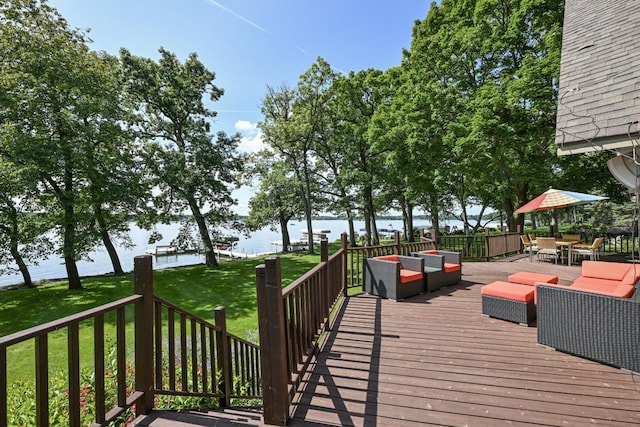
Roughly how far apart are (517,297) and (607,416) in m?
2.02

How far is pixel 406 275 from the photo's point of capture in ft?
17.9

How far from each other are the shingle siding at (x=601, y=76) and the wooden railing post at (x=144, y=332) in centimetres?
457

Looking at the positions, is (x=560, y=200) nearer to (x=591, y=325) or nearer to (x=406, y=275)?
(x=406, y=275)

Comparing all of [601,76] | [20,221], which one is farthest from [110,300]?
[601,76]

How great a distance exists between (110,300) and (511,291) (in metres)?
11.6

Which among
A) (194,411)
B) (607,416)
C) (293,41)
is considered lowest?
(607,416)

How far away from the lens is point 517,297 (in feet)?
13.5

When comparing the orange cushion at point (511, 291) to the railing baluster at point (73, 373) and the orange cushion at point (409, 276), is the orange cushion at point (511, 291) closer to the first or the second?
the orange cushion at point (409, 276)

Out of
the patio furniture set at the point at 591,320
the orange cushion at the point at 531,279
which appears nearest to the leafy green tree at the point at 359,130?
the orange cushion at the point at 531,279

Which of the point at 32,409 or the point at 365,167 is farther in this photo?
the point at 365,167

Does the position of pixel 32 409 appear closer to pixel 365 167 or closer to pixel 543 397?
→ pixel 543 397

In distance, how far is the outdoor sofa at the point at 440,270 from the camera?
5842 millimetres

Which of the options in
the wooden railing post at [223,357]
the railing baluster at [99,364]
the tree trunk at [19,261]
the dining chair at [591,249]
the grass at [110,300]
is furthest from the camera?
the tree trunk at [19,261]

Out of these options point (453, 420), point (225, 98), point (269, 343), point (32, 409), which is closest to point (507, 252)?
point (453, 420)
